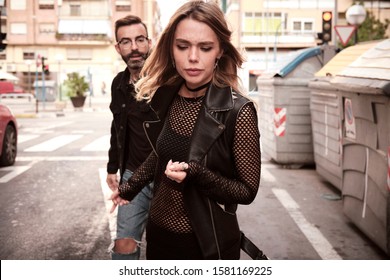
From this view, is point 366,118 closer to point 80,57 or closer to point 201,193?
point 201,193

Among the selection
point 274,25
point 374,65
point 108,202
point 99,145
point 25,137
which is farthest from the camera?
point 274,25

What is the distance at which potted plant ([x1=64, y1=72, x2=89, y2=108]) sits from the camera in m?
27.3

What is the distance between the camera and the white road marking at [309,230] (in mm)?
4379

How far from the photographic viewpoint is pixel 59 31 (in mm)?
11914

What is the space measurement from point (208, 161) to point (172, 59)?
1.59ft

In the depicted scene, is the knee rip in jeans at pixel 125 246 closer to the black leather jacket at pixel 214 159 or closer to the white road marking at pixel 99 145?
the black leather jacket at pixel 214 159

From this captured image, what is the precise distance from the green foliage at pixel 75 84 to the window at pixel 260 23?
1933cm

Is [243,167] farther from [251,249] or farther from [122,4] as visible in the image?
[122,4]

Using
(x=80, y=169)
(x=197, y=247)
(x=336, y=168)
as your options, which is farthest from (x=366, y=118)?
(x=80, y=169)

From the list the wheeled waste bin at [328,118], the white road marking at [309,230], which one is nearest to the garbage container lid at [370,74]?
the white road marking at [309,230]

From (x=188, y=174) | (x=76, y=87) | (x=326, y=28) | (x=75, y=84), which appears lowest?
(x=188, y=174)

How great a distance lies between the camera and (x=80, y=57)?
1126 inches

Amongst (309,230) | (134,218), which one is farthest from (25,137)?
(134,218)
